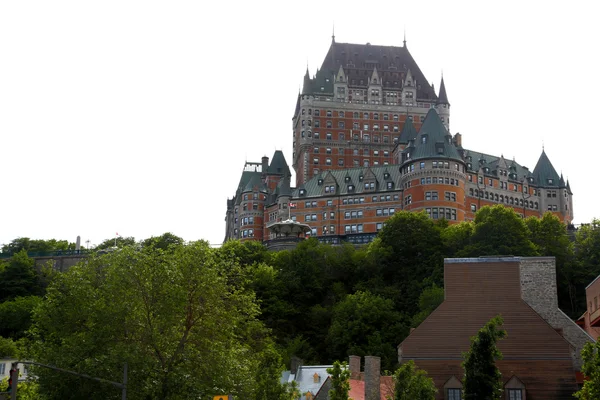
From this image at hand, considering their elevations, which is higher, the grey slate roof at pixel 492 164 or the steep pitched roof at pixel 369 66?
the steep pitched roof at pixel 369 66

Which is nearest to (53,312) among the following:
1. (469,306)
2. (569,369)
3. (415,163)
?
(469,306)

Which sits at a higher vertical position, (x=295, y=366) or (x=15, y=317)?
(x=15, y=317)

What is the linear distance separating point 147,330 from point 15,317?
6111 centimetres

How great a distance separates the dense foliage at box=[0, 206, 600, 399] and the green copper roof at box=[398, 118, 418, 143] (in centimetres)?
4528

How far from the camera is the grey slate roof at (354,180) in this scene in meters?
151

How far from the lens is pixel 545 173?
534 ft

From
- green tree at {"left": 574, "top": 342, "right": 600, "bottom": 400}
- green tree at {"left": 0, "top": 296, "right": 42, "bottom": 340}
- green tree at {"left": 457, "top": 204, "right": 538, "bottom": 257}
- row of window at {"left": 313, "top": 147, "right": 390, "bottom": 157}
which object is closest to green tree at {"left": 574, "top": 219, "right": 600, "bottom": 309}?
green tree at {"left": 457, "top": 204, "right": 538, "bottom": 257}

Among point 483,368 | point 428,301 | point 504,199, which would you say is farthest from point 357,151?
point 483,368

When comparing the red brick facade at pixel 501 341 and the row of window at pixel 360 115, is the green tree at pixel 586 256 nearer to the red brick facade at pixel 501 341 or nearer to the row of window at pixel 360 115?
the red brick facade at pixel 501 341

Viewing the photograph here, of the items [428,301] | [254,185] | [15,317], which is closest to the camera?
[428,301]

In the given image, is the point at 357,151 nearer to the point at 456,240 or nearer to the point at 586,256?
the point at 456,240

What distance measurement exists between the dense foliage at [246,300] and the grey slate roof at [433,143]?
2205 centimetres

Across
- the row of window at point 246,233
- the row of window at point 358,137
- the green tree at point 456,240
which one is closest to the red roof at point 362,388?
the green tree at point 456,240

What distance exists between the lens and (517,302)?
66.0 meters
